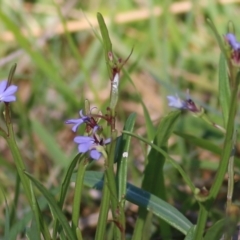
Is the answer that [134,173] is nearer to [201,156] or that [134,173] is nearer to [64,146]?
[201,156]

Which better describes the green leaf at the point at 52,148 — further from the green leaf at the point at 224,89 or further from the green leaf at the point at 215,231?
the green leaf at the point at 215,231

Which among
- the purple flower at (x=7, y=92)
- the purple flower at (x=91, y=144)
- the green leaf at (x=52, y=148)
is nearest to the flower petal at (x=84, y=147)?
the purple flower at (x=91, y=144)

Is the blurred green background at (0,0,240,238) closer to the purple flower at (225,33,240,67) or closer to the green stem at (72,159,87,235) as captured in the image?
the green stem at (72,159,87,235)

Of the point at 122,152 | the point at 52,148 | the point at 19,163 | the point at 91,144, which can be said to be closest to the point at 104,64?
the point at 52,148

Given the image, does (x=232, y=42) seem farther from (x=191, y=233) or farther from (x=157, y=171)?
(x=157, y=171)

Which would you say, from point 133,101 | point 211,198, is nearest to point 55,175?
point 133,101

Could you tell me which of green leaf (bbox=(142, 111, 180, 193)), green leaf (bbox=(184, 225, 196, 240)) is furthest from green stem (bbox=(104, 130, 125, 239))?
green leaf (bbox=(142, 111, 180, 193))
